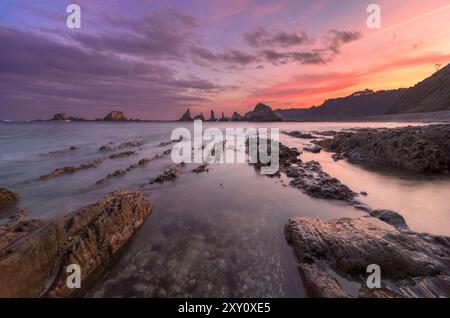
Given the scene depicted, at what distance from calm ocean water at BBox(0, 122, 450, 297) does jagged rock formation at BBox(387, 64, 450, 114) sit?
108002 mm

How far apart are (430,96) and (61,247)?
471ft

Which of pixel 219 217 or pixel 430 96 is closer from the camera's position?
pixel 219 217

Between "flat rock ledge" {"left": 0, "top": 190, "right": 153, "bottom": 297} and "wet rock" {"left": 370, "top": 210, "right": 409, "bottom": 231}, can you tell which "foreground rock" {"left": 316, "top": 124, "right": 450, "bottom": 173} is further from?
"flat rock ledge" {"left": 0, "top": 190, "right": 153, "bottom": 297}

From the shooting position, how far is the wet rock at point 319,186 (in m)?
10.2

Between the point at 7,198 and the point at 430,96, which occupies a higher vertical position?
the point at 430,96

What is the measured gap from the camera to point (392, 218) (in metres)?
7.49

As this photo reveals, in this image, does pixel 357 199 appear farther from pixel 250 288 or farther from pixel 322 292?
pixel 250 288

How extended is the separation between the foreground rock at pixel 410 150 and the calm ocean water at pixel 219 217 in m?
1.90

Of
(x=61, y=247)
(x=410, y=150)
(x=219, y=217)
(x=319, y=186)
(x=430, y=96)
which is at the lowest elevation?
(x=219, y=217)

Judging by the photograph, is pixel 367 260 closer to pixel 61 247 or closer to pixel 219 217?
pixel 219 217

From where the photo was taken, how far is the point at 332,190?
10.4m

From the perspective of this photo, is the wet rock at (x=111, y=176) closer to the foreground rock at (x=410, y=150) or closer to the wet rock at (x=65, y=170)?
the wet rock at (x=65, y=170)

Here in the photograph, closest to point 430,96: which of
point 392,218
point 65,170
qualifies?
point 392,218

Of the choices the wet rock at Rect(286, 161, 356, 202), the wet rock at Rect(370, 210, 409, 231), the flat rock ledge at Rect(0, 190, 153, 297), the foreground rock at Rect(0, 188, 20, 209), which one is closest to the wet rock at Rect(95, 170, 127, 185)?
the foreground rock at Rect(0, 188, 20, 209)
